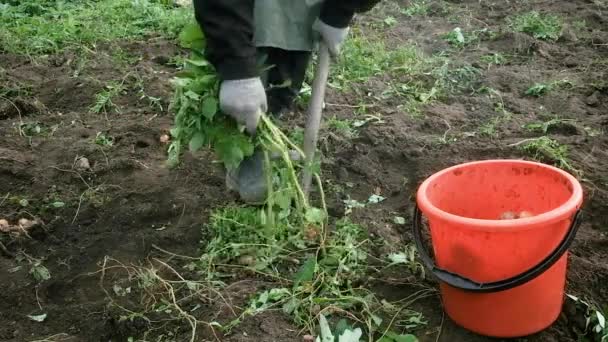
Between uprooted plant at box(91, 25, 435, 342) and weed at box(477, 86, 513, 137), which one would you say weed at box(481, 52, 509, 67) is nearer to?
weed at box(477, 86, 513, 137)

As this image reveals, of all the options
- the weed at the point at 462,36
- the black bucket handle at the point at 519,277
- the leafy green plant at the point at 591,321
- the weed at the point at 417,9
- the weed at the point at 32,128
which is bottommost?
the weed at the point at 32,128

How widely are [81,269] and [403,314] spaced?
1.19 meters

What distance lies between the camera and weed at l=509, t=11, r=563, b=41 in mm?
4508

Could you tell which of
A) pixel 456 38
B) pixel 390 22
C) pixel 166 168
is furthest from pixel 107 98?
pixel 456 38

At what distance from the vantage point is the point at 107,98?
12.9 feet

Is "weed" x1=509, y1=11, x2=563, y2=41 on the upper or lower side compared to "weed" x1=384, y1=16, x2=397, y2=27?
upper

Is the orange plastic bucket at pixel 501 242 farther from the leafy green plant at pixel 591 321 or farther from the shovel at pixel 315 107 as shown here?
the shovel at pixel 315 107

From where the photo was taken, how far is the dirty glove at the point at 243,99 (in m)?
2.32

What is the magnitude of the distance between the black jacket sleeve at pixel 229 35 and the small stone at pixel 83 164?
1184mm

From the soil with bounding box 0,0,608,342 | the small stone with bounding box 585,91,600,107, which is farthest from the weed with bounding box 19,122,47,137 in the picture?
the small stone with bounding box 585,91,600,107

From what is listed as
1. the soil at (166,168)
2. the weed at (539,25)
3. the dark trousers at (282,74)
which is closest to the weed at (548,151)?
the soil at (166,168)

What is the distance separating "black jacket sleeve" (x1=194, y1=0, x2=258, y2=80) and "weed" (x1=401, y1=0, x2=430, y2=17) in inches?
119

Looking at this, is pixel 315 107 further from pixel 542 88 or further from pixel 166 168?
pixel 542 88

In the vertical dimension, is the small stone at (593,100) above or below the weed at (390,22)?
above
